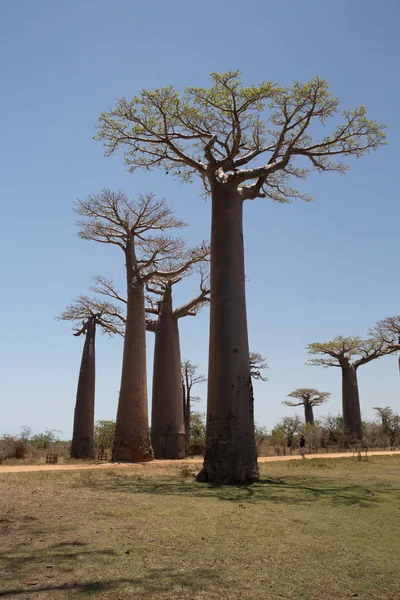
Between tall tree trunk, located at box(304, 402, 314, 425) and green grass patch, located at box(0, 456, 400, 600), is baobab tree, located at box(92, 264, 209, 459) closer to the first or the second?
green grass patch, located at box(0, 456, 400, 600)

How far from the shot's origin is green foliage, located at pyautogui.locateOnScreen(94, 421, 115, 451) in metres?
23.8

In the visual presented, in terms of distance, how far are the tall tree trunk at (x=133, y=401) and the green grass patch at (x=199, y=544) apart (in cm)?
790

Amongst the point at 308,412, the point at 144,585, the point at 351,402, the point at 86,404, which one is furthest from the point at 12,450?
the point at 308,412

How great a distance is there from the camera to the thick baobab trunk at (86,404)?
18516 mm

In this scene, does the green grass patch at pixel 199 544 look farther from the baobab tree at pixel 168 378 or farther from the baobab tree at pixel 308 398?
the baobab tree at pixel 308 398

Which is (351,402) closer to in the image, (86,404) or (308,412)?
(308,412)

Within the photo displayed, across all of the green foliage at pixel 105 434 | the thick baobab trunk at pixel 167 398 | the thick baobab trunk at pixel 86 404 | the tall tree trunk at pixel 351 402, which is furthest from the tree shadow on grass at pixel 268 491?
the tall tree trunk at pixel 351 402

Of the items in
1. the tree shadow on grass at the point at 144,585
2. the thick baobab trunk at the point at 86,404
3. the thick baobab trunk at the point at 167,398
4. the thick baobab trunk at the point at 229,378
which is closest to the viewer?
the tree shadow on grass at the point at 144,585

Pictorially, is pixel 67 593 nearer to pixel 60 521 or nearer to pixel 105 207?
pixel 60 521

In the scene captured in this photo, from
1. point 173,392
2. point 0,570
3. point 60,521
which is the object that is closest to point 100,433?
point 173,392

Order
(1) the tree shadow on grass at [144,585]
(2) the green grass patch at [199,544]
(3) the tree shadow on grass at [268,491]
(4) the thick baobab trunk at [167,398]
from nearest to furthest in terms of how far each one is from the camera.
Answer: (1) the tree shadow on grass at [144,585], (2) the green grass patch at [199,544], (3) the tree shadow on grass at [268,491], (4) the thick baobab trunk at [167,398]

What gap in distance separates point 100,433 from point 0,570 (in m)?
22.3

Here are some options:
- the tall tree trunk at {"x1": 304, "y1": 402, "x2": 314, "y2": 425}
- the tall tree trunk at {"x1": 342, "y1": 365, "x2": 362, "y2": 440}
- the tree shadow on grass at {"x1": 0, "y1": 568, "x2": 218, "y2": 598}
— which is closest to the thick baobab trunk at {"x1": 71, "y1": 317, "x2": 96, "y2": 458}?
the tall tree trunk at {"x1": 342, "y1": 365, "x2": 362, "y2": 440}

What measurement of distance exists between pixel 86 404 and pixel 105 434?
18.9ft
